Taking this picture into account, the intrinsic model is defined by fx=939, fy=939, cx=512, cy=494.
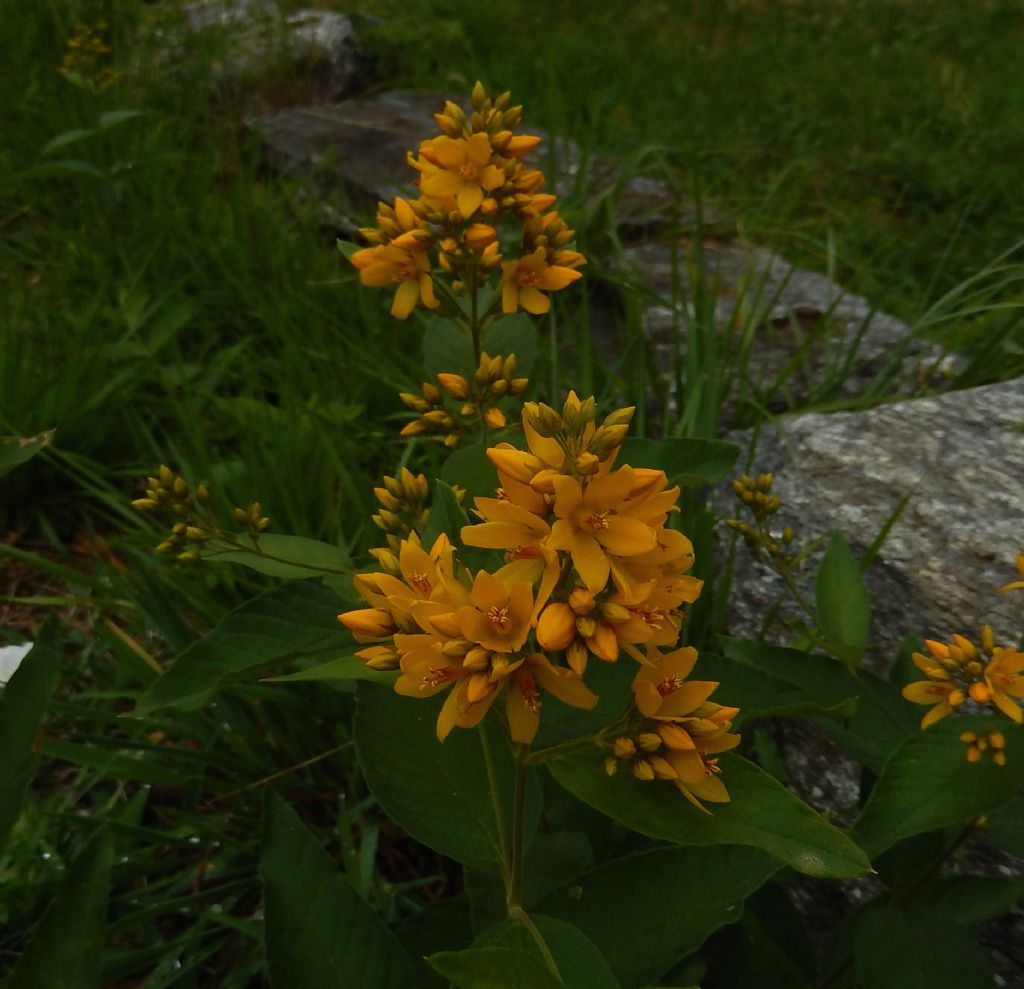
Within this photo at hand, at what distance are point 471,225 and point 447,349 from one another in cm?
23

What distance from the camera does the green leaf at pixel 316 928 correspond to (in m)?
1.05

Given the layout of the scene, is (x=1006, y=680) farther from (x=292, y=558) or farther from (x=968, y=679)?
(x=292, y=558)

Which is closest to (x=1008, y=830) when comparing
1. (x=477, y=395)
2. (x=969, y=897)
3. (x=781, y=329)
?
(x=969, y=897)

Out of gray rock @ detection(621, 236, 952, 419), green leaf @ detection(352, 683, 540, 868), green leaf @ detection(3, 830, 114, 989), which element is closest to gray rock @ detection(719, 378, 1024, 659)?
gray rock @ detection(621, 236, 952, 419)

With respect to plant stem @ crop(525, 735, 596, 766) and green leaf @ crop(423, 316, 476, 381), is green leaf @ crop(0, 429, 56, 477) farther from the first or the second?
plant stem @ crop(525, 735, 596, 766)

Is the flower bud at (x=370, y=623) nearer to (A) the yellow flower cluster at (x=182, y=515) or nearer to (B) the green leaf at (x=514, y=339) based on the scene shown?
(A) the yellow flower cluster at (x=182, y=515)

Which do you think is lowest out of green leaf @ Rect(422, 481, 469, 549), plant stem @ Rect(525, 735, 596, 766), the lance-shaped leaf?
the lance-shaped leaf

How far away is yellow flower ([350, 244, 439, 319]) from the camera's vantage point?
5.27 ft

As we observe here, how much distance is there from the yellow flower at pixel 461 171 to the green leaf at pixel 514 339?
225 mm

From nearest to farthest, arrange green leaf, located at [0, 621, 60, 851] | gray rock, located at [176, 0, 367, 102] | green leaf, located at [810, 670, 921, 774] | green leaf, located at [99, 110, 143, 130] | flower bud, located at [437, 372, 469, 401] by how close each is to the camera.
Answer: green leaf, located at [0, 621, 60, 851]
green leaf, located at [810, 670, 921, 774]
flower bud, located at [437, 372, 469, 401]
green leaf, located at [99, 110, 143, 130]
gray rock, located at [176, 0, 367, 102]

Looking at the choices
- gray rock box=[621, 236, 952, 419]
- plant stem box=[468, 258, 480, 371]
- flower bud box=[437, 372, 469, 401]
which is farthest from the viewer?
gray rock box=[621, 236, 952, 419]

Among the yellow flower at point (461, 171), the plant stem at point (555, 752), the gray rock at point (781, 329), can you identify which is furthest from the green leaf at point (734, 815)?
the gray rock at point (781, 329)

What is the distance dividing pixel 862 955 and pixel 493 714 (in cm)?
63

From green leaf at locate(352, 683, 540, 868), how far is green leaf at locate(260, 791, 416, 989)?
0.34ft
